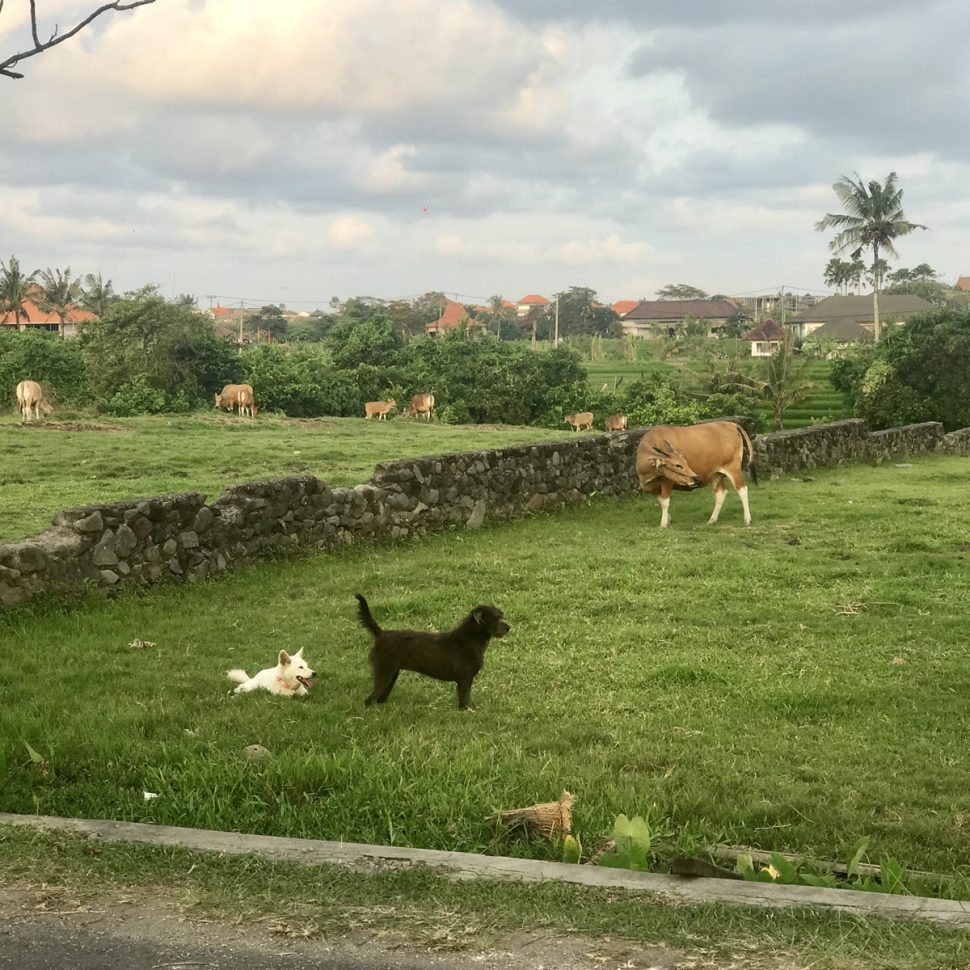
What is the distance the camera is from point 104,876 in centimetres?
391

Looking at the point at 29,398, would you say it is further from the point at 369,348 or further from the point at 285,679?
the point at 285,679

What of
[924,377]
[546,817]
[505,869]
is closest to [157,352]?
[924,377]

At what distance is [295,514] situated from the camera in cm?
1159

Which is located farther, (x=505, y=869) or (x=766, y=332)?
(x=766, y=332)

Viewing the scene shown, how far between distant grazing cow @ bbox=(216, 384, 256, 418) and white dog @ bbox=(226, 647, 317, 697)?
25009 mm

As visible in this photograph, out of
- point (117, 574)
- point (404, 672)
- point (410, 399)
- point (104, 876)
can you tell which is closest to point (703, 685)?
point (404, 672)

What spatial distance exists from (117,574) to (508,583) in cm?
344

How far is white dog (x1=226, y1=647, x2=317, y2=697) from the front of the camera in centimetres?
670

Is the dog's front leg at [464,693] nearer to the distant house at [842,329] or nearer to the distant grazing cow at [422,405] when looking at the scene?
the distant grazing cow at [422,405]

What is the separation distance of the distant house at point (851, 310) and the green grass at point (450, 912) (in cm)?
9250

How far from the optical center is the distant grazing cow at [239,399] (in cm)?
3162

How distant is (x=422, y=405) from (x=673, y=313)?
3685 inches

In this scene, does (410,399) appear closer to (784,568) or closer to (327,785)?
(784,568)

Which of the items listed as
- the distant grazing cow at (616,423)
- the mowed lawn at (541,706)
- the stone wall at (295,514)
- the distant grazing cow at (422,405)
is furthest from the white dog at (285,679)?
the distant grazing cow at (616,423)
